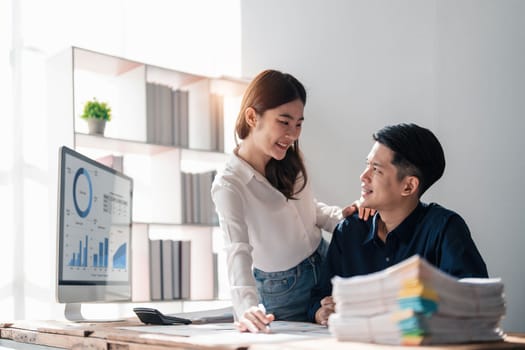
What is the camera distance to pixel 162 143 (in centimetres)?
380

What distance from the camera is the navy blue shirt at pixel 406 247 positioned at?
5.66 feet

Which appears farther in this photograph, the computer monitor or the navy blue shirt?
the computer monitor

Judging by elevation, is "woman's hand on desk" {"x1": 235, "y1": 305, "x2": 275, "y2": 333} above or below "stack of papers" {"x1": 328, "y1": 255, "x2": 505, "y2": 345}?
below

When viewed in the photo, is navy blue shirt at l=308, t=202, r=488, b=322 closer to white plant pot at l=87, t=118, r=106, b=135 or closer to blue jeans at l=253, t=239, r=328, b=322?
blue jeans at l=253, t=239, r=328, b=322

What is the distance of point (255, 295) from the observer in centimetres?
192

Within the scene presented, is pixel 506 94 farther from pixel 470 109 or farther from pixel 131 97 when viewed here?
pixel 131 97

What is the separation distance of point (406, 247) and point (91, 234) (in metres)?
1.13

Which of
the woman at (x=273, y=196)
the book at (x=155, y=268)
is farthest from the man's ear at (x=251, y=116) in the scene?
the book at (x=155, y=268)

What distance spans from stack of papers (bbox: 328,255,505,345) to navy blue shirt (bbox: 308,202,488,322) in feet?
1.16

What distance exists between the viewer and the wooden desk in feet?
4.18

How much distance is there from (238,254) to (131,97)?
2.03 metres

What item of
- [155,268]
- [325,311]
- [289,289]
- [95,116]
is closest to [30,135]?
[95,116]

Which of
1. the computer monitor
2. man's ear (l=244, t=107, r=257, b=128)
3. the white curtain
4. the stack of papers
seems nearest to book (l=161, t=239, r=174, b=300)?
the white curtain

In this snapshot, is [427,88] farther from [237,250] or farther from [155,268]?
[155,268]
